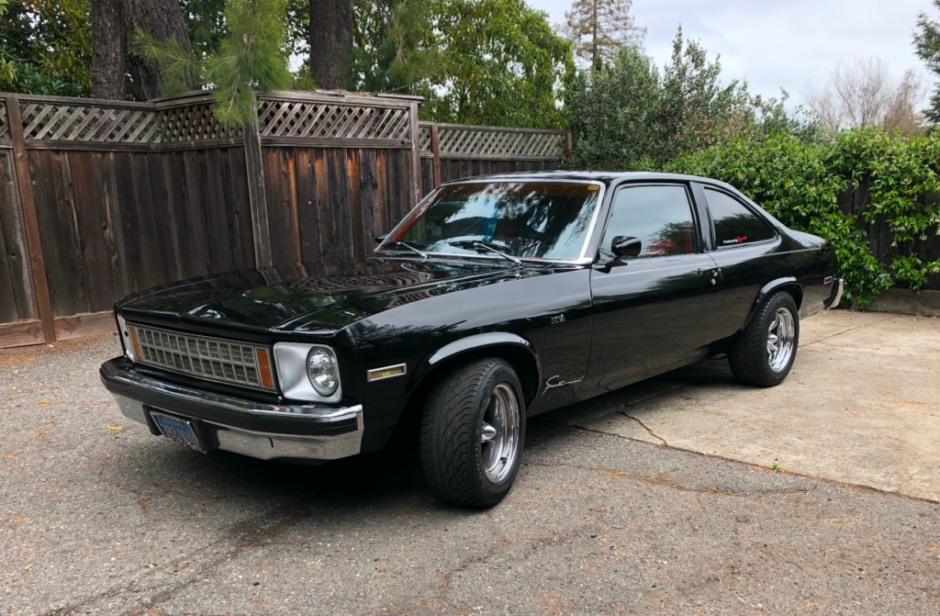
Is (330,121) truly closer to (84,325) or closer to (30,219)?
(30,219)

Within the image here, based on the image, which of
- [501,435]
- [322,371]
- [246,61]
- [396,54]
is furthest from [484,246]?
[396,54]

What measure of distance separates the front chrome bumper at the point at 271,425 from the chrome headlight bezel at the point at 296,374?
0.04 m

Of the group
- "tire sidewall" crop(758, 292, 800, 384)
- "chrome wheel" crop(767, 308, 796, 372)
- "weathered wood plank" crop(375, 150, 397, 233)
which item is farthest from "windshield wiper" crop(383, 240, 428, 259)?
"weathered wood plank" crop(375, 150, 397, 233)

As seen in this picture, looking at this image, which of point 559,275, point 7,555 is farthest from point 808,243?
point 7,555

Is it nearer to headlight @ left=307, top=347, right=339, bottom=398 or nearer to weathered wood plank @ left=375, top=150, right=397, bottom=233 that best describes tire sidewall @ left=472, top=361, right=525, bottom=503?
headlight @ left=307, top=347, right=339, bottom=398

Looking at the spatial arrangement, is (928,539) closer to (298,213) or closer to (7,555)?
(7,555)

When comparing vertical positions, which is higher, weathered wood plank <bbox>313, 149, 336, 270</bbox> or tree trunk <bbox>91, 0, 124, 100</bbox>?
tree trunk <bbox>91, 0, 124, 100</bbox>

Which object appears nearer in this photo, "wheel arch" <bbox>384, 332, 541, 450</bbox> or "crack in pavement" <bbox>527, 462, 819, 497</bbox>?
"wheel arch" <bbox>384, 332, 541, 450</bbox>

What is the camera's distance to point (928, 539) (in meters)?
3.20

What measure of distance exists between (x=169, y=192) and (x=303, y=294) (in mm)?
5198

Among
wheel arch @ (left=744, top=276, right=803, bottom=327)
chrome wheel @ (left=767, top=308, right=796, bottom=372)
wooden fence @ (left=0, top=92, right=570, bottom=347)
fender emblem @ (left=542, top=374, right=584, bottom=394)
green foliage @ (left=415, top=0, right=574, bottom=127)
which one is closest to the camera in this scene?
fender emblem @ (left=542, top=374, right=584, bottom=394)

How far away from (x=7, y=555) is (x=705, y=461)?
340 centimetres

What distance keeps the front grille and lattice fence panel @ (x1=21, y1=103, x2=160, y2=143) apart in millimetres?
4230

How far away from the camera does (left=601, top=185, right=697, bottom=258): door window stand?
446 centimetres
